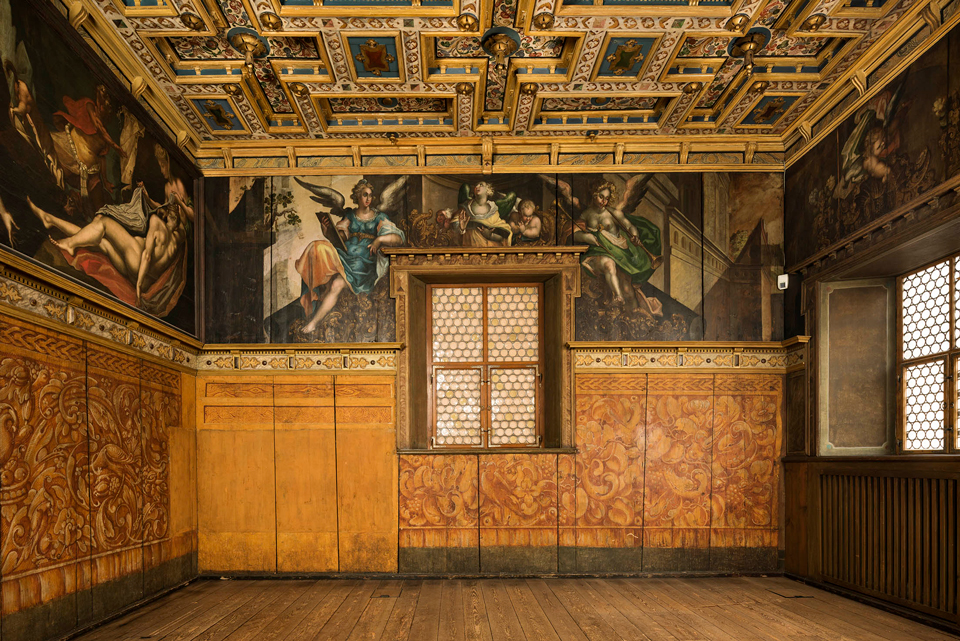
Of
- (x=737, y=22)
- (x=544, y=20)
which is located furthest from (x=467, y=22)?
(x=737, y=22)

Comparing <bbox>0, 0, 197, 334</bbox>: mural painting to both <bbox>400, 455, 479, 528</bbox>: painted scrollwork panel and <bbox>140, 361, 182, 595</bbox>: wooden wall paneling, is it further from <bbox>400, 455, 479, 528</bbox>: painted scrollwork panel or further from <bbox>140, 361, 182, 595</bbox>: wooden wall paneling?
<bbox>400, 455, 479, 528</bbox>: painted scrollwork panel

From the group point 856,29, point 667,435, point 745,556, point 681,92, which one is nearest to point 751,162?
point 681,92

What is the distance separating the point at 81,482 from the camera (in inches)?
212

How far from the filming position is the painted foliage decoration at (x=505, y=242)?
8.10m

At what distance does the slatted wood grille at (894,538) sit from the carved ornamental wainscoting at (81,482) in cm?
762

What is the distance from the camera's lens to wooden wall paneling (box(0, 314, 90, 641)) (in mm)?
4527

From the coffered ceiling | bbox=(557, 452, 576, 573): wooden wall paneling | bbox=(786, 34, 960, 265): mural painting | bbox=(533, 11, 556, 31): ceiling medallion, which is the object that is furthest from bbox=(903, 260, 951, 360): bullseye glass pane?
bbox=(533, 11, 556, 31): ceiling medallion

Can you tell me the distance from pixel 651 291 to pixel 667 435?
6.30ft

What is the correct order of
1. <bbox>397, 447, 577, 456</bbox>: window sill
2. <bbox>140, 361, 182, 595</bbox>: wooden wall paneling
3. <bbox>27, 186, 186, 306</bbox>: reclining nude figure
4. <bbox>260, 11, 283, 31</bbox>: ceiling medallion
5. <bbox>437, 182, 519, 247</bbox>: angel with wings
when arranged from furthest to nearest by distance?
→ <bbox>437, 182, 519, 247</bbox>: angel with wings, <bbox>397, 447, 577, 456</bbox>: window sill, <bbox>140, 361, 182, 595</bbox>: wooden wall paneling, <bbox>260, 11, 283, 31</bbox>: ceiling medallion, <bbox>27, 186, 186, 306</bbox>: reclining nude figure

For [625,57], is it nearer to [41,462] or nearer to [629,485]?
[629,485]

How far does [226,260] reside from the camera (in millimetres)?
8211

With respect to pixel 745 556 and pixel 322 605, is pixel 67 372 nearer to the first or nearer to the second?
pixel 322 605

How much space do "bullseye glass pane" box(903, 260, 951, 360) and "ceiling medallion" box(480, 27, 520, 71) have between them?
194 inches

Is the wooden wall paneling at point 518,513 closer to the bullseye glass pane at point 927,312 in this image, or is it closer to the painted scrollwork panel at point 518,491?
the painted scrollwork panel at point 518,491
